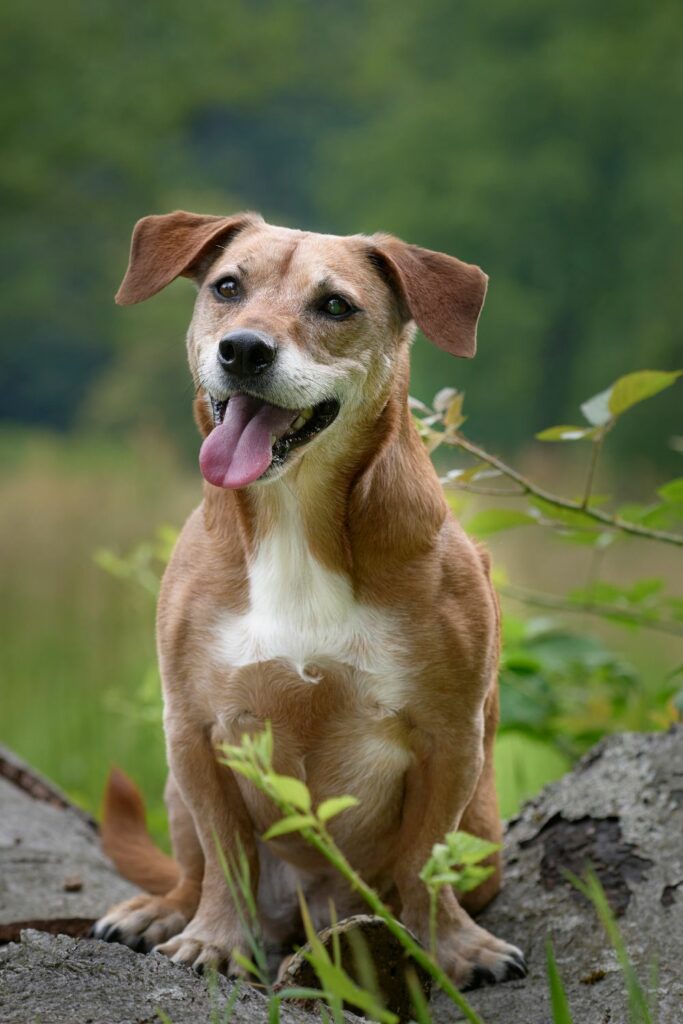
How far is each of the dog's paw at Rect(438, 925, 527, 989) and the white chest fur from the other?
54cm

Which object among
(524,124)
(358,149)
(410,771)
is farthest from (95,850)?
(358,149)

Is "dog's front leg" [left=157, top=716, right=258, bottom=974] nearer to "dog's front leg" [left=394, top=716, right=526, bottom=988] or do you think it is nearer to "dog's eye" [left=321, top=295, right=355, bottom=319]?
"dog's front leg" [left=394, top=716, right=526, bottom=988]

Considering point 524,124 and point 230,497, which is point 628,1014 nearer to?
point 230,497

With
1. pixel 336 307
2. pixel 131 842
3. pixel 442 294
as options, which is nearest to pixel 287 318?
pixel 336 307

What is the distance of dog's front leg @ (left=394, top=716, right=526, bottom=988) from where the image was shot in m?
2.45

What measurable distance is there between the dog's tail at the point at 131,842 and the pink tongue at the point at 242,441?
1.36m

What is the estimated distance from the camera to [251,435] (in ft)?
7.48

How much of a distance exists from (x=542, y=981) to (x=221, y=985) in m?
0.75

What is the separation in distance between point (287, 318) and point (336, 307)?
126 millimetres

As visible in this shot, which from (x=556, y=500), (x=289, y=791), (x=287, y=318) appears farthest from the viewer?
(x=556, y=500)

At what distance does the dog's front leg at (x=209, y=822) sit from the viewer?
2.50 m

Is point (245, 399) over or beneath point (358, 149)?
over

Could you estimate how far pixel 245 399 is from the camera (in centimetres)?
232

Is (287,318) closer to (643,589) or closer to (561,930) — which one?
(561,930)
